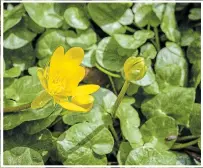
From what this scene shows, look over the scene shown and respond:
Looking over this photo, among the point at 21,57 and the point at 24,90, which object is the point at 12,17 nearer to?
the point at 21,57

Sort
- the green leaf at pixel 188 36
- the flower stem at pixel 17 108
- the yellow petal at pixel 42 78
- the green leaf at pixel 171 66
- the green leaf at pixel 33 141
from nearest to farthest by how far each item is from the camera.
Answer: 1. the yellow petal at pixel 42 78
2. the flower stem at pixel 17 108
3. the green leaf at pixel 33 141
4. the green leaf at pixel 171 66
5. the green leaf at pixel 188 36

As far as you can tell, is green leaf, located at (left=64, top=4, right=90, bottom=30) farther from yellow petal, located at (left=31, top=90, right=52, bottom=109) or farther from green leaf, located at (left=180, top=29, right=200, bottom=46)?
yellow petal, located at (left=31, top=90, right=52, bottom=109)

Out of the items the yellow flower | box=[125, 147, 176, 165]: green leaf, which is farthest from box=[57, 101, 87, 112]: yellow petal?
box=[125, 147, 176, 165]: green leaf

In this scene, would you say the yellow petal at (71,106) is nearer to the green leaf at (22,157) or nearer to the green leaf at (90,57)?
the green leaf at (22,157)

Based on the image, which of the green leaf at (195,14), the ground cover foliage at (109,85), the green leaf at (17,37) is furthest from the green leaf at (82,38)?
the green leaf at (195,14)

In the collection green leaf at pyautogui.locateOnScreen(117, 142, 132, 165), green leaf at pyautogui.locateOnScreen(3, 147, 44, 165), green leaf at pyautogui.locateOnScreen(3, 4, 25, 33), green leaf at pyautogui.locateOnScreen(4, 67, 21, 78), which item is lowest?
green leaf at pyautogui.locateOnScreen(117, 142, 132, 165)
